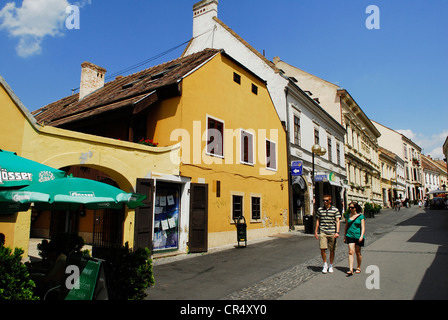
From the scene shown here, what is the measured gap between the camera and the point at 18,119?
798 cm

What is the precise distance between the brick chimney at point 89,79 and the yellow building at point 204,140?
3690 mm

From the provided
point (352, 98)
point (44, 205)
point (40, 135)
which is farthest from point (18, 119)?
point (352, 98)

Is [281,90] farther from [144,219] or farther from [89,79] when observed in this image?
[144,219]

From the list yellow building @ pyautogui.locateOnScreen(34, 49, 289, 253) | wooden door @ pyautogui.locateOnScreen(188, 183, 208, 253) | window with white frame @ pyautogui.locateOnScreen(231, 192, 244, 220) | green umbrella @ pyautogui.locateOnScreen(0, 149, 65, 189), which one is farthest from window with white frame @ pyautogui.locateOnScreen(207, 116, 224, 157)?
green umbrella @ pyautogui.locateOnScreen(0, 149, 65, 189)

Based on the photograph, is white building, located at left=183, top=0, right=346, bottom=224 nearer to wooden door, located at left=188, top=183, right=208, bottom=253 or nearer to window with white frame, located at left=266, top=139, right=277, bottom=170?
window with white frame, located at left=266, top=139, right=277, bottom=170

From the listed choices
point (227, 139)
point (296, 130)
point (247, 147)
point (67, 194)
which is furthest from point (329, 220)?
point (296, 130)

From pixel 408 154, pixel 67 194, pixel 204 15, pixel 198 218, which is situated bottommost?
pixel 198 218

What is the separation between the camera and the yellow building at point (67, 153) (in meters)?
7.73

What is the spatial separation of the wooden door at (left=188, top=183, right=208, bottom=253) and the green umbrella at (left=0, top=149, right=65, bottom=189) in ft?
22.3

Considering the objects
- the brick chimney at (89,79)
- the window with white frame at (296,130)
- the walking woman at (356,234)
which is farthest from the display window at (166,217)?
the brick chimney at (89,79)

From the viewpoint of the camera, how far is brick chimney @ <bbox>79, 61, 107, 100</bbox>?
750 inches

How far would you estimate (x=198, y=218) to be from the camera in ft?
38.4

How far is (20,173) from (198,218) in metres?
7.59

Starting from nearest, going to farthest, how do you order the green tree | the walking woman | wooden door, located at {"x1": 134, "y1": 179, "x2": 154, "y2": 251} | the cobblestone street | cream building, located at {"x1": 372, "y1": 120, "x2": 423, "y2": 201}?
1. the green tree
2. the cobblestone street
3. the walking woman
4. wooden door, located at {"x1": 134, "y1": 179, "x2": 154, "y2": 251}
5. cream building, located at {"x1": 372, "y1": 120, "x2": 423, "y2": 201}
